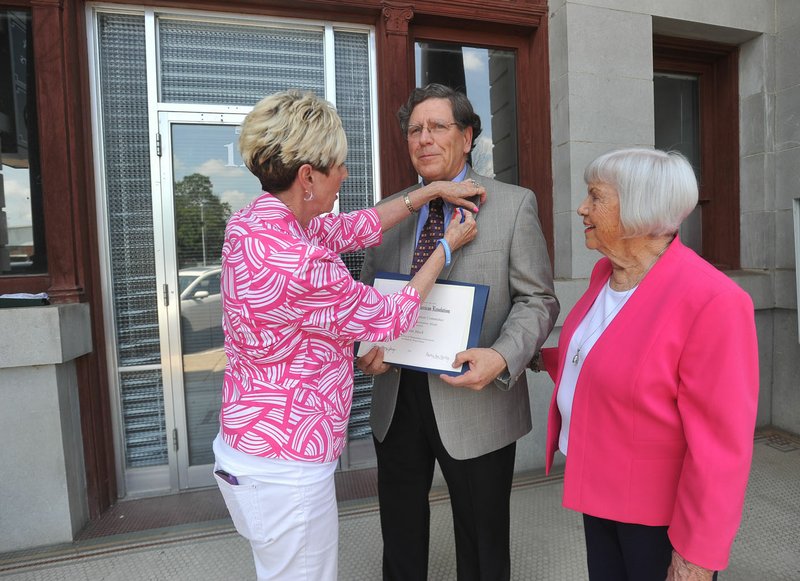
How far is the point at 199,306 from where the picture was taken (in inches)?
130

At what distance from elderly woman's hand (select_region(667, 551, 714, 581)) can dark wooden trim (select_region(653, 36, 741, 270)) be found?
3.61m

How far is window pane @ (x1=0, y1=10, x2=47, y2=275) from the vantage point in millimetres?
2887

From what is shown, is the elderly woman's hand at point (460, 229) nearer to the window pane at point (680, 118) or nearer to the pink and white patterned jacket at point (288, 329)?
the pink and white patterned jacket at point (288, 329)

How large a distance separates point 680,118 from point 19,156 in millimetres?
4700

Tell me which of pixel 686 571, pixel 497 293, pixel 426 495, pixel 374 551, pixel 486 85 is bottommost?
pixel 374 551

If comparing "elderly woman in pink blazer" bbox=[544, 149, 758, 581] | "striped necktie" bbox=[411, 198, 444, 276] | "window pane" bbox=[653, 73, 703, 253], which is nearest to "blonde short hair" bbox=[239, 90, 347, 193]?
"striped necktie" bbox=[411, 198, 444, 276]

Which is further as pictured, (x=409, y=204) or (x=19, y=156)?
(x=19, y=156)

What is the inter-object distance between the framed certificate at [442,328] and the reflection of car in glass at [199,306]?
1986 millimetres

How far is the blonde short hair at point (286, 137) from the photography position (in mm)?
1381

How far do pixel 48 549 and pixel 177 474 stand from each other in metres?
0.75

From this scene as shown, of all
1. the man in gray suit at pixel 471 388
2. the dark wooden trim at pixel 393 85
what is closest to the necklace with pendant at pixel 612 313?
the man in gray suit at pixel 471 388

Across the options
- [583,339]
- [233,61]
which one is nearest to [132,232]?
[233,61]

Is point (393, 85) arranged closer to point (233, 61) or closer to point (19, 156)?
point (233, 61)

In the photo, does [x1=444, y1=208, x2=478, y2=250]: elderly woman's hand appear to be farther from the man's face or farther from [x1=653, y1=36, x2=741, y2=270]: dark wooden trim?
[x1=653, y1=36, x2=741, y2=270]: dark wooden trim
